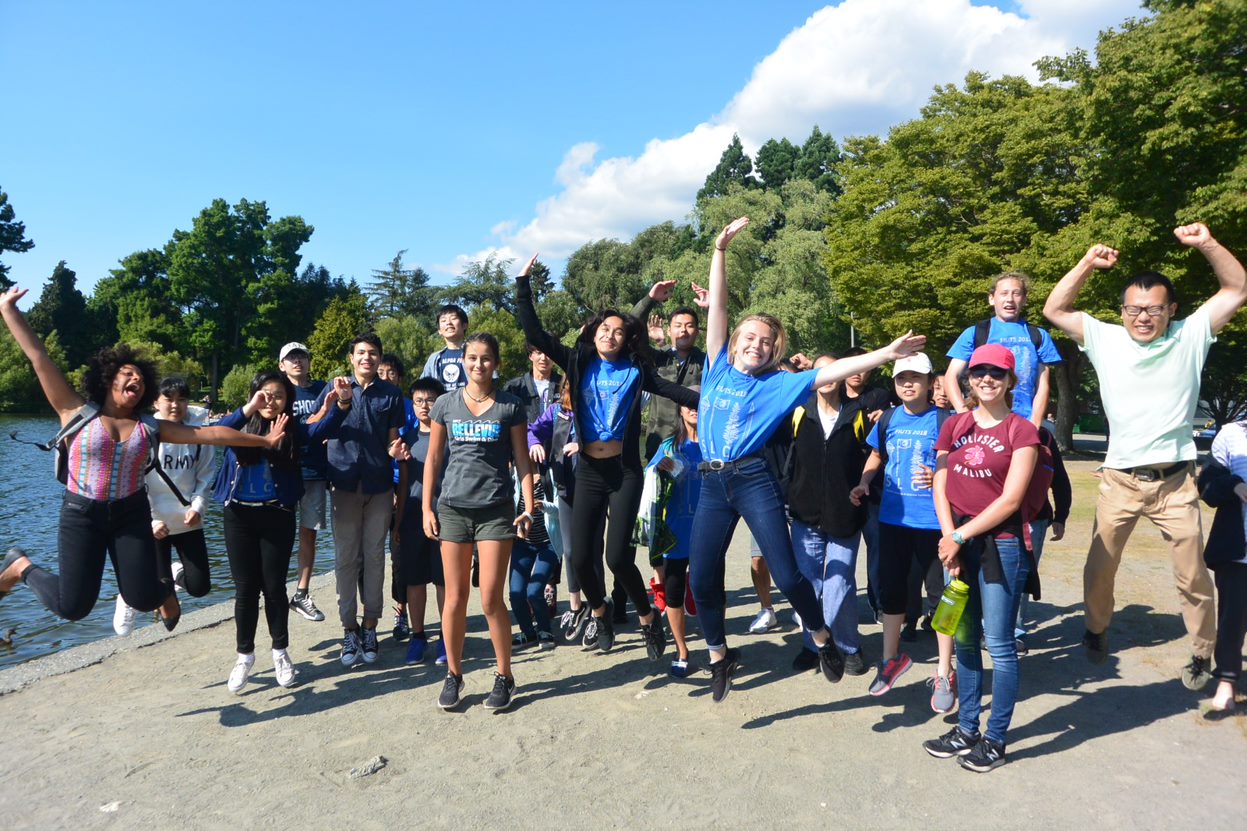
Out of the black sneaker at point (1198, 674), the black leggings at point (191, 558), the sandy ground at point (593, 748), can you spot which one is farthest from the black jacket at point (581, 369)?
the black sneaker at point (1198, 674)

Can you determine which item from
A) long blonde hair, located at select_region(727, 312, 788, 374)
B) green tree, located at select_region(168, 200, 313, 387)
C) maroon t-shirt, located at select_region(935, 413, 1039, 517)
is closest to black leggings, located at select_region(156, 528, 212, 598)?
long blonde hair, located at select_region(727, 312, 788, 374)

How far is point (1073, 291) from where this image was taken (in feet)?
15.9

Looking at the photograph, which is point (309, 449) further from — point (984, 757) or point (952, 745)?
point (984, 757)

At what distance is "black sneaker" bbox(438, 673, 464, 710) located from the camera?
469 cm

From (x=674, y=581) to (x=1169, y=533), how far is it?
3.06 m

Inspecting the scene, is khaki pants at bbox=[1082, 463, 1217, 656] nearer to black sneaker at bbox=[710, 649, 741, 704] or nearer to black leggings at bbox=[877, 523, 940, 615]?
black leggings at bbox=[877, 523, 940, 615]

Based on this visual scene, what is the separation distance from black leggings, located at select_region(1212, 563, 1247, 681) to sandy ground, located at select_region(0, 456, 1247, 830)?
1.00 ft

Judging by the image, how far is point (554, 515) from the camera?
6688mm

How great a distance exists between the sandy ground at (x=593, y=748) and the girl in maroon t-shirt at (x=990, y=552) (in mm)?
191

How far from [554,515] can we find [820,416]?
8.32 feet

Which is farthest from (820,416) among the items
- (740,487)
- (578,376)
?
(578,376)

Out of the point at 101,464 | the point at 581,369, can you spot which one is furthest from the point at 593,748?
the point at 101,464

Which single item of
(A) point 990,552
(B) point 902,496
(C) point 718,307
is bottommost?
(A) point 990,552

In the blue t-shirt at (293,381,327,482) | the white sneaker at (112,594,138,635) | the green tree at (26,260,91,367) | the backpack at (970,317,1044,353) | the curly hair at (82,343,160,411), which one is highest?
the green tree at (26,260,91,367)
